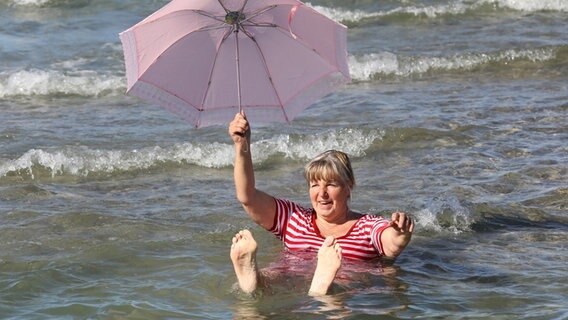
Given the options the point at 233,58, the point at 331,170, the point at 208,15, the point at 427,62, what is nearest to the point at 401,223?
the point at 331,170

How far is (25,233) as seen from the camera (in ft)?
25.8

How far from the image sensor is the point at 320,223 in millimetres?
7066

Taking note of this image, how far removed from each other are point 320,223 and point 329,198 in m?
0.26

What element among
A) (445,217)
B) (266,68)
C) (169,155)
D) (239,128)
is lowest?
(445,217)

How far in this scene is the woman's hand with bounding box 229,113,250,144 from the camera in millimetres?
6379

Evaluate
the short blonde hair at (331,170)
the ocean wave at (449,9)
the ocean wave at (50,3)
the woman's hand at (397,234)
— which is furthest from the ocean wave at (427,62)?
the woman's hand at (397,234)

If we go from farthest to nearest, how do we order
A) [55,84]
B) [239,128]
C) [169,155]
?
1. [55,84]
2. [169,155]
3. [239,128]

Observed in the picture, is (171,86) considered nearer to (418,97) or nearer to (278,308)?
(278,308)

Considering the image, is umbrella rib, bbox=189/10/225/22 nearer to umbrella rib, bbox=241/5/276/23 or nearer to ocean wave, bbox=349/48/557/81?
umbrella rib, bbox=241/5/276/23

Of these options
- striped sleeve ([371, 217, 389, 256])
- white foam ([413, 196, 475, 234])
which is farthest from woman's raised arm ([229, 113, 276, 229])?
white foam ([413, 196, 475, 234])

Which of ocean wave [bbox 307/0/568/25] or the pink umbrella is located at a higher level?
ocean wave [bbox 307/0/568/25]

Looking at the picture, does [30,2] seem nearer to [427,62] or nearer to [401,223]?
[427,62]

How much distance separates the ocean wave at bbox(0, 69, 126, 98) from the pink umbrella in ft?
22.7

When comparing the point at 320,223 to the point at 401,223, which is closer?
the point at 401,223
